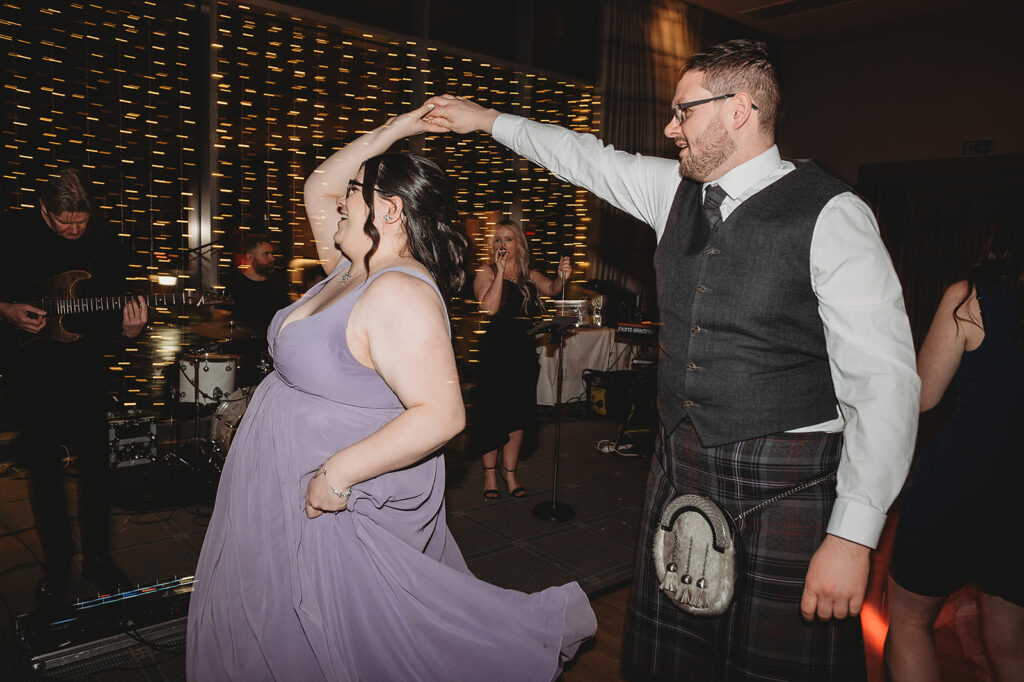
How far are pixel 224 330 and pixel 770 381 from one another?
14.3 ft

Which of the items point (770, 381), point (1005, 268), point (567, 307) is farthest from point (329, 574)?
point (567, 307)

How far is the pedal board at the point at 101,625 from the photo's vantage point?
7.27 feet

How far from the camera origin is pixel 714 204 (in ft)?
4.50

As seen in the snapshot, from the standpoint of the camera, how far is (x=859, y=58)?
805 cm

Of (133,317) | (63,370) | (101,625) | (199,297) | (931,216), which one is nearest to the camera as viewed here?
(101,625)

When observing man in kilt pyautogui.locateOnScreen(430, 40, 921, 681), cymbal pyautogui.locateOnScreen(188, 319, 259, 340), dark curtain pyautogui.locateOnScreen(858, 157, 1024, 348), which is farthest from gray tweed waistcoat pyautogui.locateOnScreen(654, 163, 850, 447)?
dark curtain pyautogui.locateOnScreen(858, 157, 1024, 348)

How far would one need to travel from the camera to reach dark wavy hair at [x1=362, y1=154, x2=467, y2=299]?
1.51m

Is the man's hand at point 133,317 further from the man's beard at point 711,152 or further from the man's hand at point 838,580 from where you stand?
the man's hand at point 838,580

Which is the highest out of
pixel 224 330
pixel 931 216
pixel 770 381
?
pixel 931 216

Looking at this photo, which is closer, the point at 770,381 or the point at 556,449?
the point at 770,381

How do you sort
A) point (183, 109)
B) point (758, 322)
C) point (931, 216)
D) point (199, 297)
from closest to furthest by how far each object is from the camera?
point (758, 322) < point (199, 297) < point (183, 109) < point (931, 216)

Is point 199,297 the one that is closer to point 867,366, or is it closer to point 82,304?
point 82,304

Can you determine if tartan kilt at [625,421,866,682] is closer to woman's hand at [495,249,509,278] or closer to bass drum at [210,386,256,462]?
woman's hand at [495,249,509,278]

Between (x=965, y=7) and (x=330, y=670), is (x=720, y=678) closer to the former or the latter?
(x=330, y=670)
